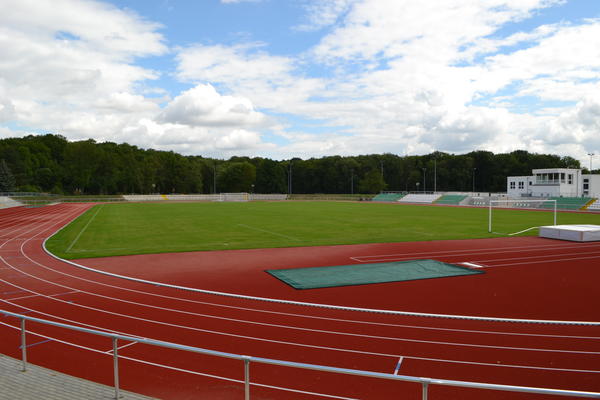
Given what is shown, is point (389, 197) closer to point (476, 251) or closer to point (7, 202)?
point (7, 202)

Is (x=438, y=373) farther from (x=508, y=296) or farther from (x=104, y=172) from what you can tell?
(x=104, y=172)

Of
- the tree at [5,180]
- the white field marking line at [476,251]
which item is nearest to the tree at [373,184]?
the tree at [5,180]

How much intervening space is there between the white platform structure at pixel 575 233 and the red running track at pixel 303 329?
8745mm

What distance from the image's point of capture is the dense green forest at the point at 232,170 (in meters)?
106

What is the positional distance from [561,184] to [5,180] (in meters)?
108

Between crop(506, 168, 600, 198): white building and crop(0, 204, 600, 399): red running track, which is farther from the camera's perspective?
crop(506, 168, 600, 198): white building

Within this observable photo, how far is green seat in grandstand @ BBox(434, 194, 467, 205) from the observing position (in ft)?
251

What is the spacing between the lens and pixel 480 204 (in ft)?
238

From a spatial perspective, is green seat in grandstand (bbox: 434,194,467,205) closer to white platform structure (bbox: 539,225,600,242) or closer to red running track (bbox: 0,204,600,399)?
white platform structure (bbox: 539,225,600,242)

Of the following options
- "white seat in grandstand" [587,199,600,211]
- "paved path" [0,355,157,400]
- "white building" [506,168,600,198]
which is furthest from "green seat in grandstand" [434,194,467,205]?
"paved path" [0,355,157,400]

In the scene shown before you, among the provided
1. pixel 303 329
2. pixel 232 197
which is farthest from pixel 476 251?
pixel 232 197

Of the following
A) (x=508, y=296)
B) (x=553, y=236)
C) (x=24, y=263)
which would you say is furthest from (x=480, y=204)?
(x=24, y=263)

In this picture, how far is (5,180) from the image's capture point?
86125mm

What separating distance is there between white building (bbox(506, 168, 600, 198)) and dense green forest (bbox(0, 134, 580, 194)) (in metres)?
32.0
